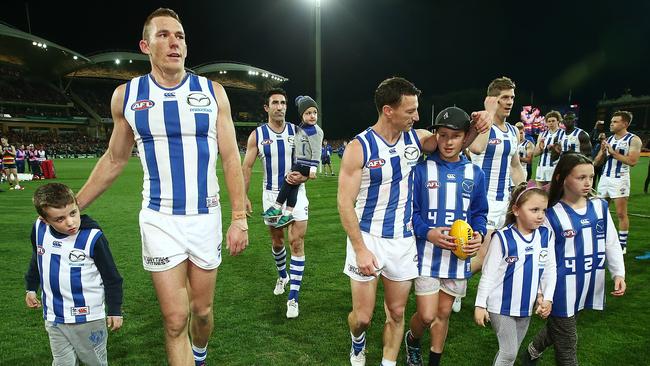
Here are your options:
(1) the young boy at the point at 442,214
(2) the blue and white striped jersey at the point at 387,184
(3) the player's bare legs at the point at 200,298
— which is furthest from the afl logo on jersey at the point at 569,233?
(3) the player's bare legs at the point at 200,298

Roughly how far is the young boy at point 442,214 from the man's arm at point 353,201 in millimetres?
433

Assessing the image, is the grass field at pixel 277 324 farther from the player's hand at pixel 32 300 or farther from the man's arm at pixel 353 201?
the man's arm at pixel 353 201

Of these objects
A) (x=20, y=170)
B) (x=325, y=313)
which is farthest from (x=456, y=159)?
(x=20, y=170)

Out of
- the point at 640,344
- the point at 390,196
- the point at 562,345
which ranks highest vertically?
the point at 390,196

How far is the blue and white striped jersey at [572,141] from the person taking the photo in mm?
8117

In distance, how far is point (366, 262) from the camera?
2777mm

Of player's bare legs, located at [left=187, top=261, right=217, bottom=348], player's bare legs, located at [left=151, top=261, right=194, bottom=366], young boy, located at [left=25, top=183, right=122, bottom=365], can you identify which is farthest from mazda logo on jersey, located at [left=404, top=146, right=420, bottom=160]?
young boy, located at [left=25, top=183, right=122, bottom=365]

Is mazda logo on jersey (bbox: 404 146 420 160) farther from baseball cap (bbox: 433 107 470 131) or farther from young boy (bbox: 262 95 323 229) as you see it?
young boy (bbox: 262 95 323 229)

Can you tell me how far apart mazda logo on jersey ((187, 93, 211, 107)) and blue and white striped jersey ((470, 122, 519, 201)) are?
318cm

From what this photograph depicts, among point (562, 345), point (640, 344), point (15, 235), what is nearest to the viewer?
point (562, 345)

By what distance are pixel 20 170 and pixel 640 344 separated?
26182 millimetres

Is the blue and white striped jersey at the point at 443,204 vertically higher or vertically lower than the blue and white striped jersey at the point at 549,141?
lower

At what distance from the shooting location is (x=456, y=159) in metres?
→ 3.06

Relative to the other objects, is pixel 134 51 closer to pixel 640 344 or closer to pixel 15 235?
pixel 15 235
